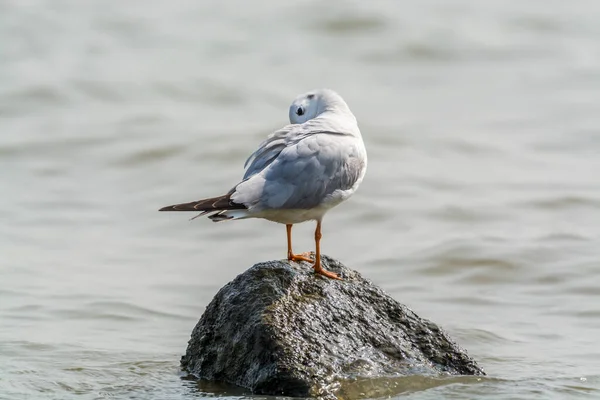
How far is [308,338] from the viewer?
5.20 m

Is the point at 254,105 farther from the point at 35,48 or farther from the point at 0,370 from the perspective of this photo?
the point at 0,370

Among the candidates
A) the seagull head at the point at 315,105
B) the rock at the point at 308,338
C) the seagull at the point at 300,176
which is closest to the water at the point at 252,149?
the rock at the point at 308,338

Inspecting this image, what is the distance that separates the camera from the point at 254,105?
48.4 ft

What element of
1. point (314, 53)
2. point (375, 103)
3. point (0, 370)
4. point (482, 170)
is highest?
point (314, 53)

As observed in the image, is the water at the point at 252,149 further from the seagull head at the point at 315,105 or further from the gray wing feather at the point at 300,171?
the seagull head at the point at 315,105

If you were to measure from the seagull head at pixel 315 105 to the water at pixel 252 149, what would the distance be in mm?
1850

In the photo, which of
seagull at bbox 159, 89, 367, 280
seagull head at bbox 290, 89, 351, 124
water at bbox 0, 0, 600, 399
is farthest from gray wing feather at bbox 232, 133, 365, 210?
water at bbox 0, 0, 600, 399

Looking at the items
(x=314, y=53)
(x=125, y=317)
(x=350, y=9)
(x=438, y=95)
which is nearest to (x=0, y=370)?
(x=125, y=317)

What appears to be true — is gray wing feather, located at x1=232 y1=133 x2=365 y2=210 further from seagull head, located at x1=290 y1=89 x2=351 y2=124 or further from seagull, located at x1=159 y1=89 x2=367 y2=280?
seagull head, located at x1=290 y1=89 x2=351 y2=124

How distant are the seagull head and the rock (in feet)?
3.45

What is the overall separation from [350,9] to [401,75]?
2854 millimetres

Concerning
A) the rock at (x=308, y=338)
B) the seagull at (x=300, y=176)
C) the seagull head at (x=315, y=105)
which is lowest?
the rock at (x=308, y=338)

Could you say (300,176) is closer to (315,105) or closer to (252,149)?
(315,105)

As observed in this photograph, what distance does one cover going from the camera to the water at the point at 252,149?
767 cm
